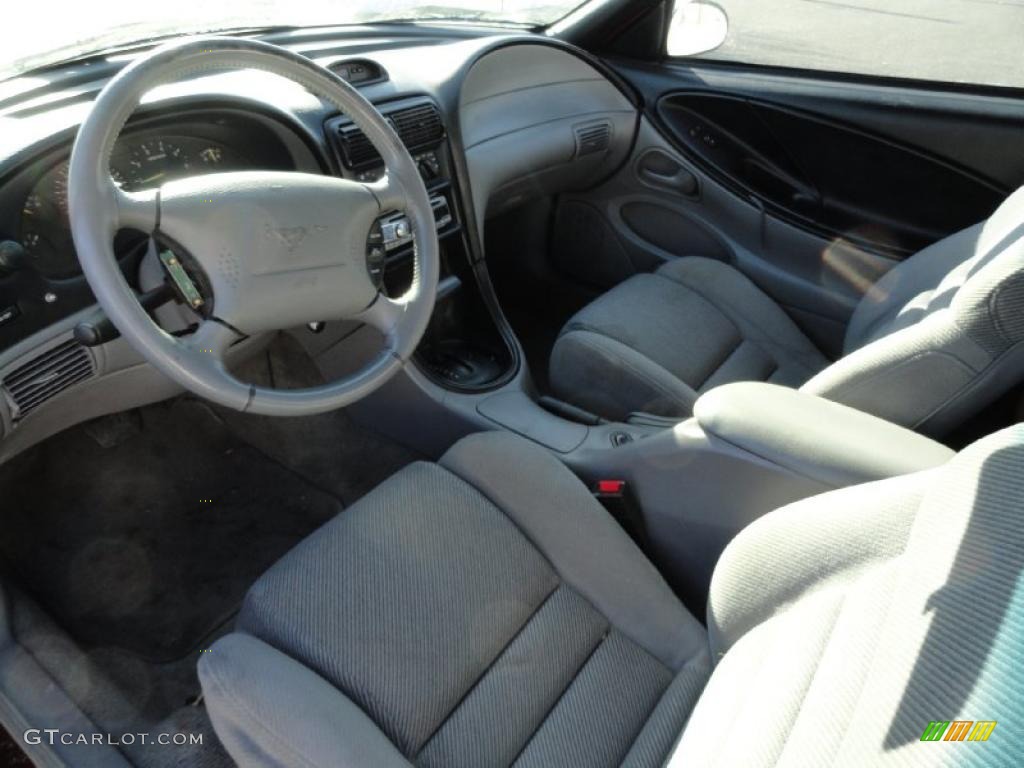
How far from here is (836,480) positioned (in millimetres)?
1248

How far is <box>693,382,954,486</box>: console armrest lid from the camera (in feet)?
4.01

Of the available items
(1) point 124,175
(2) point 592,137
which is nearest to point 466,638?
(1) point 124,175

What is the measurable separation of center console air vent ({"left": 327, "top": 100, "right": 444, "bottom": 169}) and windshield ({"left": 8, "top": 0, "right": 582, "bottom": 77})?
1.45ft

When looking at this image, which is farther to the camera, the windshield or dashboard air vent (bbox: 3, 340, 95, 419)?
the windshield

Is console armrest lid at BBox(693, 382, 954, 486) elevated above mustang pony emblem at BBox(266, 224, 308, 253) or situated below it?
below

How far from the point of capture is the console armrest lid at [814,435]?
1.22m

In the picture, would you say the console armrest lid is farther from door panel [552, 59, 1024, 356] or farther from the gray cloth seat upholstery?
door panel [552, 59, 1024, 356]

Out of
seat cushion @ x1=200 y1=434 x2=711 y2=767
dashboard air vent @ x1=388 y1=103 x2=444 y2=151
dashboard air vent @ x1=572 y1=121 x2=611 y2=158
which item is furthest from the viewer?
dashboard air vent @ x1=572 y1=121 x2=611 y2=158

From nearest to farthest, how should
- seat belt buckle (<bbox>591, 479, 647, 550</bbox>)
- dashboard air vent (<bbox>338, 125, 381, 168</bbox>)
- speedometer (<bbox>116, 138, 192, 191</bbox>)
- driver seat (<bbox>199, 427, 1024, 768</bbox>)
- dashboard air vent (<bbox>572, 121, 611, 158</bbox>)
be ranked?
driver seat (<bbox>199, 427, 1024, 768</bbox>) → speedometer (<bbox>116, 138, 192, 191</bbox>) → seat belt buckle (<bbox>591, 479, 647, 550</bbox>) → dashboard air vent (<bbox>338, 125, 381, 168</bbox>) → dashboard air vent (<bbox>572, 121, 611, 158</bbox>)

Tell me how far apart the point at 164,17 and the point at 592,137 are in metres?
1.18

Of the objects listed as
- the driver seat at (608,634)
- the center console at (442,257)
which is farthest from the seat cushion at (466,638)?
the center console at (442,257)

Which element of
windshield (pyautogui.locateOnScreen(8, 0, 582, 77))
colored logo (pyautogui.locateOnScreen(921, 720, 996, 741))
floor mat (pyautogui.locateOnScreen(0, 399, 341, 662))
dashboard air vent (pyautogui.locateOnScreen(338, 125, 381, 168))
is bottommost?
floor mat (pyautogui.locateOnScreen(0, 399, 341, 662))

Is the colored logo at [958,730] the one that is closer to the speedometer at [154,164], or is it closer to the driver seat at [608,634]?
the driver seat at [608,634]

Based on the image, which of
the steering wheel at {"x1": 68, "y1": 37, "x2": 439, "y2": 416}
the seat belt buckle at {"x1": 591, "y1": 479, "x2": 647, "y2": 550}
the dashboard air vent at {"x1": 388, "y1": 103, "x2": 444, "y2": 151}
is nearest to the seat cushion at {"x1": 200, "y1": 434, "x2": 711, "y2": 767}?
the seat belt buckle at {"x1": 591, "y1": 479, "x2": 647, "y2": 550}
